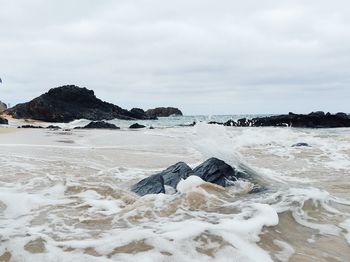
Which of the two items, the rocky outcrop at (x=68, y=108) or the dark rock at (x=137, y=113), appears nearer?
the rocky outcrop at (x=68, y=108)

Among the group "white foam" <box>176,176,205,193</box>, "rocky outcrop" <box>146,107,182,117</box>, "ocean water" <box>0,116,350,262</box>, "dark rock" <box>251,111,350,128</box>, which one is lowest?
"ocean water" <box>0,116,350,262</box>

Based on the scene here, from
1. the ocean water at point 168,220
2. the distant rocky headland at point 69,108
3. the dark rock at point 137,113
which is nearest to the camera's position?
the ocean water at point 168,220

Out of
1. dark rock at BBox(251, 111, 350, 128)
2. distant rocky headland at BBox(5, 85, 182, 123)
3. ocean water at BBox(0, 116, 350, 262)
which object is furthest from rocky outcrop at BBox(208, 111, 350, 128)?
ocean water at BBox(0, 116, 350, 262)

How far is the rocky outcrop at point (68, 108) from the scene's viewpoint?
52.4m

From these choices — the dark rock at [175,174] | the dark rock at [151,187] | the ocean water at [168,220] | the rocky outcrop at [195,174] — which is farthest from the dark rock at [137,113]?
the dark rock at [151,187]

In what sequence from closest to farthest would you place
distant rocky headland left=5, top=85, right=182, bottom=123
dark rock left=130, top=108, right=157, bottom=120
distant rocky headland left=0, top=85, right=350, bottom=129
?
distant rocky headland left=0, top=85, right=350, bottom=129 < distant rocky headland left=5, top=85, right=182, bottom=123 < dark rock left=130, top=108, right=157, bottom=120

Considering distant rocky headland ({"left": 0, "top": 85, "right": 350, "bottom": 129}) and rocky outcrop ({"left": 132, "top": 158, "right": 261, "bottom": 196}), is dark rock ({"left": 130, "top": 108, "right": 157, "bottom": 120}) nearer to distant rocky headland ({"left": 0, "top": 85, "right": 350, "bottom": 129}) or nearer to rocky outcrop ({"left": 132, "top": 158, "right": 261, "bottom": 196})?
distant rocky headland ({"left": 0, "top": 85, "right": 350, "bottom": 129})

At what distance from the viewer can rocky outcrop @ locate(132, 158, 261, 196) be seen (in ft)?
18.7

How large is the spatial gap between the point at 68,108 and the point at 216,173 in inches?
2060

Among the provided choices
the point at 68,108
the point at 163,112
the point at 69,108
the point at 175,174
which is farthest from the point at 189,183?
the point at 163,112

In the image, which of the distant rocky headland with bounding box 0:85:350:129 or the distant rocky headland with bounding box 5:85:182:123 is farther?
the distant rocky headland with bounding box 5:85:182:123

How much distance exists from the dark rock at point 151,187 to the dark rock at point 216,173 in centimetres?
58

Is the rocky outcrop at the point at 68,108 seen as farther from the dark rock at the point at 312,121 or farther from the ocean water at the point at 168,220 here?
the ocean water at the point at 168,220

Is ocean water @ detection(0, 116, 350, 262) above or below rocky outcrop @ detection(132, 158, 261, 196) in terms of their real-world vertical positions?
below
